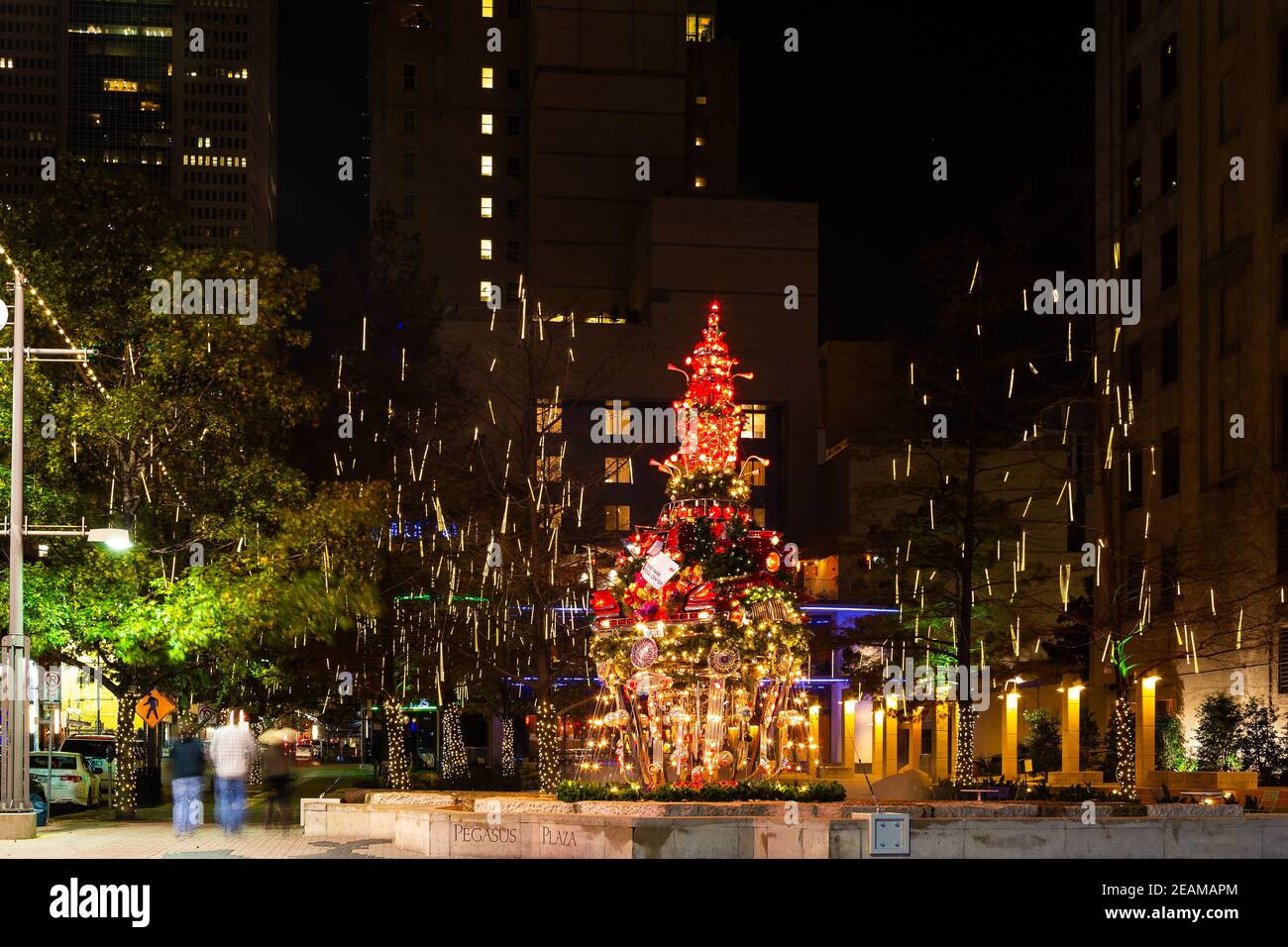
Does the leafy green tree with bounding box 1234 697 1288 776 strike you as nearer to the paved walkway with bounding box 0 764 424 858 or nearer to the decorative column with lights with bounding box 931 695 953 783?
the decorative column with lights with bounding box 931 695 953 783

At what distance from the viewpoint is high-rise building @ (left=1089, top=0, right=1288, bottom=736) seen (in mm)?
42625

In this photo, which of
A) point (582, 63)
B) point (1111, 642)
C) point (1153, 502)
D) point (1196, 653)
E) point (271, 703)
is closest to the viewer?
point (1111, 642)

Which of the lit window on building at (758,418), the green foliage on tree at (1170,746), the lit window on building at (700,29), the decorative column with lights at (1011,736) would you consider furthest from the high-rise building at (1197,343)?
the lit window on building at (700,29)

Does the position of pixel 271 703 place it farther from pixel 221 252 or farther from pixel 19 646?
pixel 19 646

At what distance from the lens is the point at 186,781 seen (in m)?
25.9

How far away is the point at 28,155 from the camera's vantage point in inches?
7781

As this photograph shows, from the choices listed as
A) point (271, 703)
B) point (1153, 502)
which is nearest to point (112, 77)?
point (271, 703)

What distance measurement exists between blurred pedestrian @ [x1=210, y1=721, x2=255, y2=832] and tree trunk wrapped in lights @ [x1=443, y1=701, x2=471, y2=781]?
1998 cm

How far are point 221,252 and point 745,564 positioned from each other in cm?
1367

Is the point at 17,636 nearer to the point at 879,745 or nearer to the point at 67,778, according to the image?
the point at 67,778

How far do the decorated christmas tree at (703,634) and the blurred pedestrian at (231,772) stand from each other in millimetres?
5683

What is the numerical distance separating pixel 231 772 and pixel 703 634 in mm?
7918

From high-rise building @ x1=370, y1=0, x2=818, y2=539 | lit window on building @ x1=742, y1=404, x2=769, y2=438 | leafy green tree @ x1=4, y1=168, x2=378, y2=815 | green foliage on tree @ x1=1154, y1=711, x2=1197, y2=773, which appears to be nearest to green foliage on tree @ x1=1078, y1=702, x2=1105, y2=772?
green foliage on tree @ x1=1154, y1=711, x2=1197, y2=773

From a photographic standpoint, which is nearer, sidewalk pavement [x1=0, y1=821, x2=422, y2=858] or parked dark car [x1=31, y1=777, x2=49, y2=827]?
sidewalk pavement [x1=0, y1=821, x2=422, y2=858]
